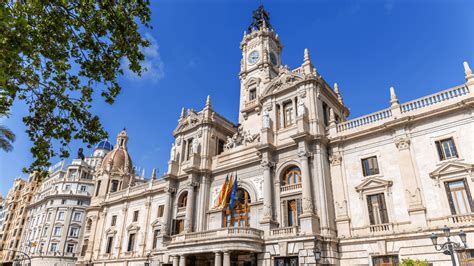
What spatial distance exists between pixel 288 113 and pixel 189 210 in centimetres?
1308

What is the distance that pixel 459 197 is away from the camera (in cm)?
2020

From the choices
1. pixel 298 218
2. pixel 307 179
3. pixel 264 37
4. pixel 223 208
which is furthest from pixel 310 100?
pixel 264 37

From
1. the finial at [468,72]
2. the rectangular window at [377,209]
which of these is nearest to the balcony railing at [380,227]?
the rectangular window at [377,209]

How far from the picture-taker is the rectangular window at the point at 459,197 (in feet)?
64.8

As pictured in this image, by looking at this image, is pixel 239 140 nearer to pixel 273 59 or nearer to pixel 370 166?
pixel 370 166

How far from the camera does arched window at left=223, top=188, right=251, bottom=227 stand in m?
28.8

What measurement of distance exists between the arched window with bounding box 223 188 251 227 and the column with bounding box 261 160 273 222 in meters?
3.05

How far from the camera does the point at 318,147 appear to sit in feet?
85.0

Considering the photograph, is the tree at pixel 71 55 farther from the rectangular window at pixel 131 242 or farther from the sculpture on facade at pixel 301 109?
the rectangular window at pixel 131 242

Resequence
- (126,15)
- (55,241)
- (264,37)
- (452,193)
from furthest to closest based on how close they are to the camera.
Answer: (55,241) < (264,37) < (452,193) < (126,15)

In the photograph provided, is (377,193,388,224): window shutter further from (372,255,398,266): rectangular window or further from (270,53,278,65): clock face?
(270,53,278,65): clock face

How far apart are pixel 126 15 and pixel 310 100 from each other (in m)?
19.7

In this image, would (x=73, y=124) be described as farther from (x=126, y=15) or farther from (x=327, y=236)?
(x=327, y=236)

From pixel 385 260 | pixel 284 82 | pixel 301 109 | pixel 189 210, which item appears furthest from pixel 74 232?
pixel 385 260
